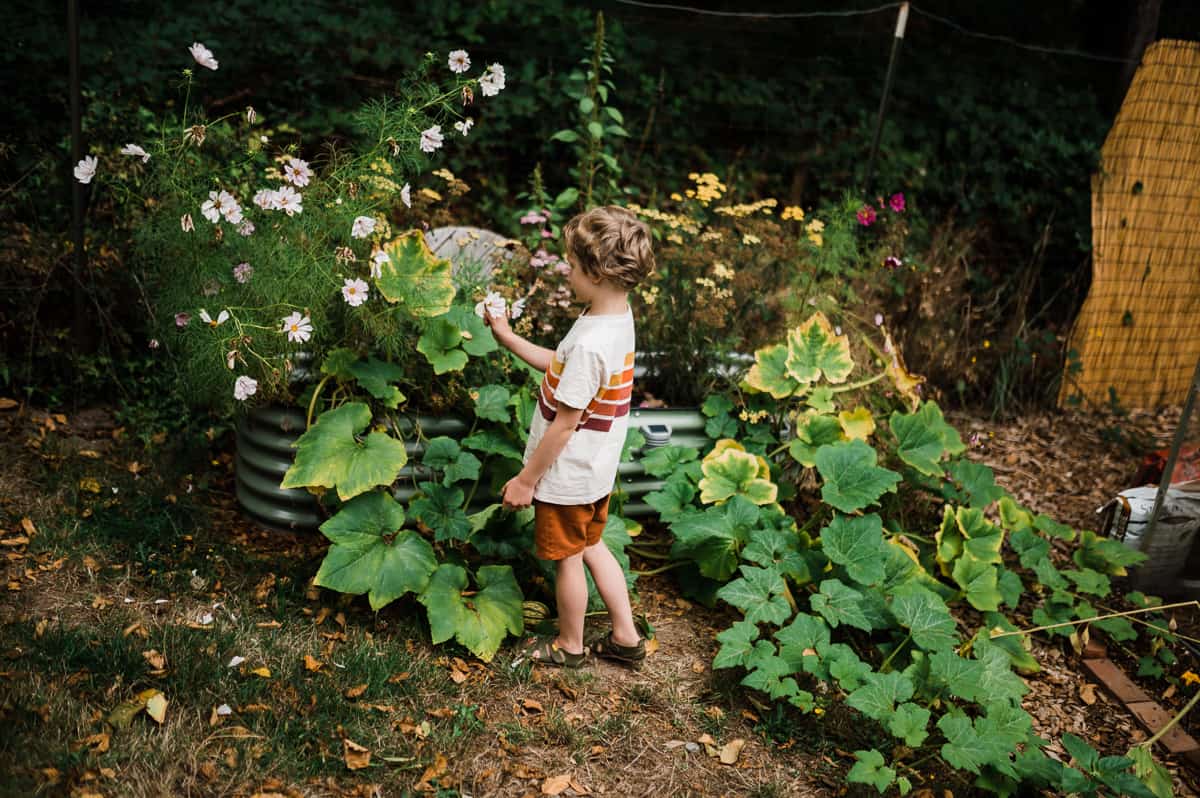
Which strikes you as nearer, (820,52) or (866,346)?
(866,346)

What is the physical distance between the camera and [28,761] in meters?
1.96

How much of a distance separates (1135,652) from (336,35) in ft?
16.0

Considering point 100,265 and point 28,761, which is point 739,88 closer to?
point 100,265

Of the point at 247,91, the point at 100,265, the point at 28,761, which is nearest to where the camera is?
the point at 28,761

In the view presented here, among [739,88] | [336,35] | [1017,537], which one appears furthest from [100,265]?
[739,88]

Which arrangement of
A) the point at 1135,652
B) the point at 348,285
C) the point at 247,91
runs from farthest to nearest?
the point at 247,91
the point at 1135,652
the point at 348,285

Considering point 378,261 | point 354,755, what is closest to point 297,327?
point 378,261

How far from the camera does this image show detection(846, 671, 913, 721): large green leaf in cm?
241

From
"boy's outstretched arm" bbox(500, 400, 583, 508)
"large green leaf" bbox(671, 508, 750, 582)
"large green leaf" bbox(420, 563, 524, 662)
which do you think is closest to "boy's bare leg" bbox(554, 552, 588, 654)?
"large green leaf" bbox(420, 563, 524, 662)

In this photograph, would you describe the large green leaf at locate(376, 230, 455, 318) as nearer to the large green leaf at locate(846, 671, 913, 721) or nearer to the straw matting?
the large green leaf at locate(846, 671, 913, 721)

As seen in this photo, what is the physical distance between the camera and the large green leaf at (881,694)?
241 cm

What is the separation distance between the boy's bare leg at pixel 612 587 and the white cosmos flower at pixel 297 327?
1.01 m

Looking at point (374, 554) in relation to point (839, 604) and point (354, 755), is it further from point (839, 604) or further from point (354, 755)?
point (839, 604)

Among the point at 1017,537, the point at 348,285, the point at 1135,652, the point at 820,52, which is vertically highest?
the point at 820,52
